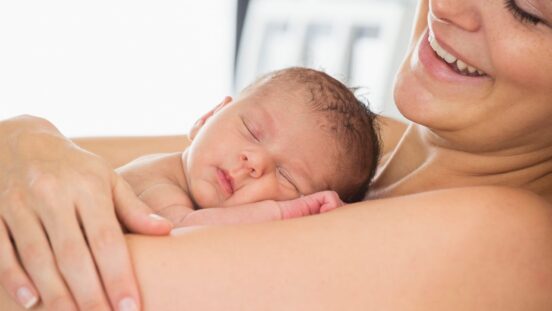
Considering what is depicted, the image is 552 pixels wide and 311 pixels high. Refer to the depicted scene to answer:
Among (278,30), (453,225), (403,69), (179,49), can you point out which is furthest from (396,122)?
(179,49)

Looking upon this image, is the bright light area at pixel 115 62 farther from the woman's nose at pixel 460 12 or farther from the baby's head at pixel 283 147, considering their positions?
the woman's nose at pixel 460 12

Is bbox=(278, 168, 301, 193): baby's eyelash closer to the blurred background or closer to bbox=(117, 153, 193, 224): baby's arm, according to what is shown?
bbox=(117, 153, 193, 224): baby's arm

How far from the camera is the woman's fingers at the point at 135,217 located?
1.09 meters

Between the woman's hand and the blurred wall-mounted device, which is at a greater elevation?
the woman's hand

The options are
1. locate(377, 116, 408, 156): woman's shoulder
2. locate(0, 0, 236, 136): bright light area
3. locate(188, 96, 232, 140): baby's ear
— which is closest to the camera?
locate(188, 96, 232, 140): baby's ear

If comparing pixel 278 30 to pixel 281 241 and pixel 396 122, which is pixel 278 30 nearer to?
pixel 396 122

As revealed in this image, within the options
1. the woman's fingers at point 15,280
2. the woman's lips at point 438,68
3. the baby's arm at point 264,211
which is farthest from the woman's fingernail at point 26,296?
the woman's lips at point 438,68

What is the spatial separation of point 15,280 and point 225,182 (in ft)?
1.74

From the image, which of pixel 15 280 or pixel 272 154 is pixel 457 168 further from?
pixel 15 280

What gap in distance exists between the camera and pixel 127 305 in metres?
0.99

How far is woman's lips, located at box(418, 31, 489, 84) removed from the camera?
135 cm

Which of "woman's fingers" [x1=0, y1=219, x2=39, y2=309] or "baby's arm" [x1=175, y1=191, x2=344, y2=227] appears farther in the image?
"baby's arm" [x1=175, y1=191, x2=344, y2=227]

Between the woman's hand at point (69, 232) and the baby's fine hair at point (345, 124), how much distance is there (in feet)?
1.71

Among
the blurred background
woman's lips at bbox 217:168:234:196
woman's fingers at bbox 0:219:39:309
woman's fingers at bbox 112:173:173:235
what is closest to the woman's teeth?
woman's lips at bbox 217:168:234:196
